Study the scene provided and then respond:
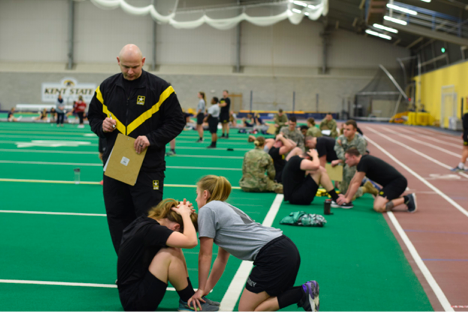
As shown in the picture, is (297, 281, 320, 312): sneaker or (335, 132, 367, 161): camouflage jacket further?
(335, 132, 367, 161): camouflage jacket

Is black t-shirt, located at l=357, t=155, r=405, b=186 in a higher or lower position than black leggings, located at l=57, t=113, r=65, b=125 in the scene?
lower

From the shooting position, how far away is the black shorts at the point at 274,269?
384 cm

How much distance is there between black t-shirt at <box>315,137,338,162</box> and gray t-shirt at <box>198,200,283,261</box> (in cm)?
675

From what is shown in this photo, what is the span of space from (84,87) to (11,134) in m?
18.8

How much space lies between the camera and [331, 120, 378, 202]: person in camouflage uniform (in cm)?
Answer: 977

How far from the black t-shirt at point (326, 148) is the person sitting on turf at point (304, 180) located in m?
1.71

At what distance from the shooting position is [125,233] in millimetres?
3930

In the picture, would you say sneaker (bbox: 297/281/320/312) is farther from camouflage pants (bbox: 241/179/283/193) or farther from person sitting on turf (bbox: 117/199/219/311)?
camouflage pants (bbox: 241/179/283/193)

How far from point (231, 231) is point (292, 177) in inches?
195

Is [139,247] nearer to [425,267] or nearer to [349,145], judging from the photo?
[425,267]

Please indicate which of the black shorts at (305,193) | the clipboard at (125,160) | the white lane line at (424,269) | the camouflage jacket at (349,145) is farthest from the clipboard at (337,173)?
the clipboard at (125,160)

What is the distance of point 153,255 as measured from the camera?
3.85 meters

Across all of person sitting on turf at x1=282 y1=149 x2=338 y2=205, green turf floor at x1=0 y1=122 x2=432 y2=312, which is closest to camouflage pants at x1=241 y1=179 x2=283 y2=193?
green turf floor at x1=0 y1=122 x2=432 y2=312

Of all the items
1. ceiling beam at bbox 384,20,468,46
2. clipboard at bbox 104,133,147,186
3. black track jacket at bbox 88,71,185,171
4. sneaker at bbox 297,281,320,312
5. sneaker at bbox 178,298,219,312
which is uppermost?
ceiling beam at bbox 384,20,468,46
